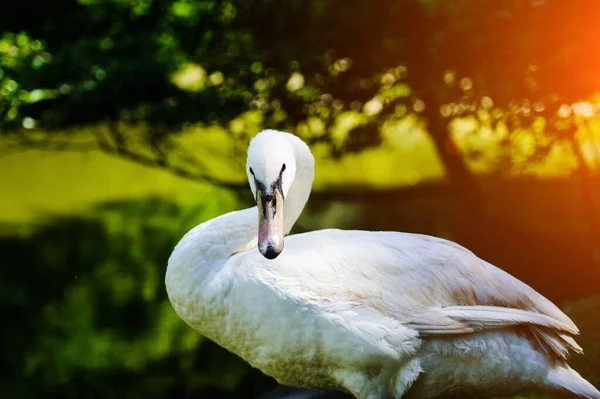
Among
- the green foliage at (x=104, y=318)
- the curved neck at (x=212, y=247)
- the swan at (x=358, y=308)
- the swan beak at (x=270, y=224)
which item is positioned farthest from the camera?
the green foliage at (x=104, y=318)

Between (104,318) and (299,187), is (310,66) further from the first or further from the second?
(299,187)

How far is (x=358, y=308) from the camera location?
187 cm

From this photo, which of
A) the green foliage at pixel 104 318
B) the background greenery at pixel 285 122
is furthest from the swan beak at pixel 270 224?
the green foliage at pixel 104 318

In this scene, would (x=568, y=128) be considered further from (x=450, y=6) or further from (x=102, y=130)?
(x=102, y=130)

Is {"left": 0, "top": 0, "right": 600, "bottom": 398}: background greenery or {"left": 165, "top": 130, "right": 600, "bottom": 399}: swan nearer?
{"left": 165, "top": 130, "right": 600, "bottom": 399}: swan

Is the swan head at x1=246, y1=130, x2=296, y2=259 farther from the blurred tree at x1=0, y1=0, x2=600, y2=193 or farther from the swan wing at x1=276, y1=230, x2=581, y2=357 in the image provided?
the blurred tree at x1=0, y1=0, x2=600, y2=193

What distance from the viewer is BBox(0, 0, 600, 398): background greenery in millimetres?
3656

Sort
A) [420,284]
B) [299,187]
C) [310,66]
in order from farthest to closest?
[310,66] → [299,187] → [420,284]

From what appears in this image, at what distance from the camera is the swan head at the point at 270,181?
1763 millimetres

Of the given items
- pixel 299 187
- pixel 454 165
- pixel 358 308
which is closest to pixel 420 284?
pixel 358 308

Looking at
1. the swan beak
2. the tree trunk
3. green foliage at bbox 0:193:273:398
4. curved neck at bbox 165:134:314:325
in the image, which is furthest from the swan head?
the tree trunk

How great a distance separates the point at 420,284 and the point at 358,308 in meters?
0.21

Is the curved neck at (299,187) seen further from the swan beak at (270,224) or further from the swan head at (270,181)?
the swan beak at (270,224)

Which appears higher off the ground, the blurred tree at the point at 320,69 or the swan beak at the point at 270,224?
the blurred tree at the point at 320,69
